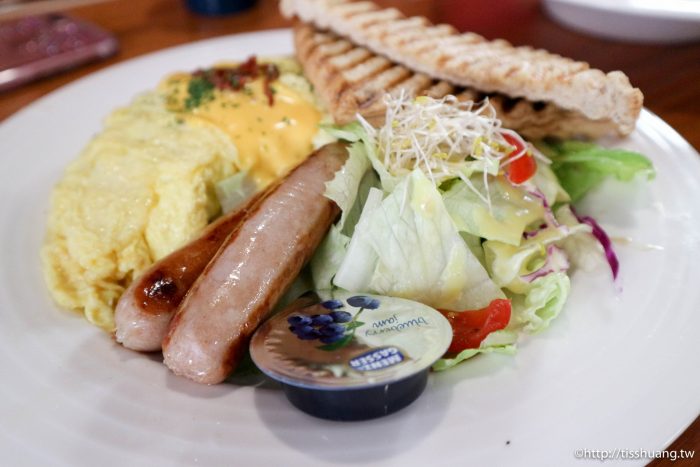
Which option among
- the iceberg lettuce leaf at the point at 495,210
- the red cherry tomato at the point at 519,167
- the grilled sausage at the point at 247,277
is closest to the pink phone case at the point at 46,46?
the grilled sausage at the point at 247,277

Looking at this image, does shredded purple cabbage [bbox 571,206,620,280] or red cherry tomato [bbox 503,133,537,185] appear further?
red cherry tomato [bbox 503,133,537,185]

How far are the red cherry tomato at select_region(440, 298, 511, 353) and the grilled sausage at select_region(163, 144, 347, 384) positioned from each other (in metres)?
0.60

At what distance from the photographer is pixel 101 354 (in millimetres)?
2023

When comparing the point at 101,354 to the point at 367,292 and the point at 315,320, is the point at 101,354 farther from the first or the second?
the point at 367,292

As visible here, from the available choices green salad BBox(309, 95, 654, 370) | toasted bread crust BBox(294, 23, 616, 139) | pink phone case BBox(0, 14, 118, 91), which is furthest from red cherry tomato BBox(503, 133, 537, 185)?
pink phone case BBox(0, 14, 118, 91)

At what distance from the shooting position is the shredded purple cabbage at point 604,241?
7.14 ft

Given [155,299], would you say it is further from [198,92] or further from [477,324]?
[198,92]

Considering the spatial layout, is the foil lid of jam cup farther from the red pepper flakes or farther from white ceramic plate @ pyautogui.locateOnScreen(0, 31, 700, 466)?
the red pepper flakes

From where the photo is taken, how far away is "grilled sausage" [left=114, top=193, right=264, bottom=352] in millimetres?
1997

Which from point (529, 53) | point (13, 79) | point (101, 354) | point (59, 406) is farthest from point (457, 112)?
point (13, 79)

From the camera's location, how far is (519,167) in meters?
2.41

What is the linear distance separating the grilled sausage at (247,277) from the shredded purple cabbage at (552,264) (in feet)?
2.55

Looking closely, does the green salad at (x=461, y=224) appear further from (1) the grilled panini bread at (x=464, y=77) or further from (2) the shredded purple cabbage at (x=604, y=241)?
(1) the grilled panini bread at (x=464, y=77)

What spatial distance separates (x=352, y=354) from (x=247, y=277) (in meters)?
0.48
